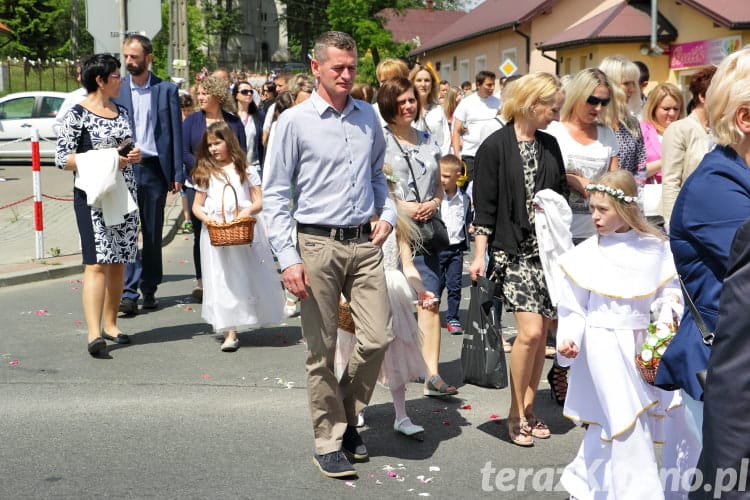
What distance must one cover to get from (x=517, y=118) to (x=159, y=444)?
8.90 feet

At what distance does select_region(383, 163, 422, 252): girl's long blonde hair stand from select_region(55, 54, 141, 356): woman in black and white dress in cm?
251

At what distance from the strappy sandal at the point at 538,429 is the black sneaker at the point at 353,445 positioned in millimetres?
1031

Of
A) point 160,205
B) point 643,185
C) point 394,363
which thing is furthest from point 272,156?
point 160,205

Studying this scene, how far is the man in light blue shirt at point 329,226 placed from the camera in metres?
5.06

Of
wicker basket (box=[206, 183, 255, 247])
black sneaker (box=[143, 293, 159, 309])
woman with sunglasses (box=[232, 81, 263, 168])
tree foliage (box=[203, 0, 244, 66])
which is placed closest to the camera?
wicker basket (box=[206, 183, 255, 247])

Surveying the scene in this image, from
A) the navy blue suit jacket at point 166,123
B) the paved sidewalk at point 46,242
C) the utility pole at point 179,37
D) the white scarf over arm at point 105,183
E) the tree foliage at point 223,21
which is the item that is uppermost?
the tree foliage at point 223,21

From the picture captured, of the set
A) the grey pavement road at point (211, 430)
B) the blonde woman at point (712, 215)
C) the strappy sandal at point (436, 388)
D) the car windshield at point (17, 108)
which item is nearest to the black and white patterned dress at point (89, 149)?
the grey pavement road at point (211, 430)

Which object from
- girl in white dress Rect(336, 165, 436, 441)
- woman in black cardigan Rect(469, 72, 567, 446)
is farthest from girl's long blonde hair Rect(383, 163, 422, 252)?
woman in black cardigan Rect(469, 72, 567, 446)

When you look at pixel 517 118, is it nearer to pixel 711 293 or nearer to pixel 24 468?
pixel 711 293

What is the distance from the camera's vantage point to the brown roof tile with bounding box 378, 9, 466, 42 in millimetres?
76438

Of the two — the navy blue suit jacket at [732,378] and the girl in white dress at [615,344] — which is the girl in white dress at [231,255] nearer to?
the girl in white dress at [615,344]

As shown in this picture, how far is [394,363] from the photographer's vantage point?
225 inches

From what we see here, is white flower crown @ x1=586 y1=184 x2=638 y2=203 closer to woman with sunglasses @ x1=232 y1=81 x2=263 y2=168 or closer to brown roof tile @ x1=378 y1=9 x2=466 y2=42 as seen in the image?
woman with sunglasses @ x1=232 y1=81 x2=263 y2=168

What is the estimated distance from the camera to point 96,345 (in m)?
7.45
